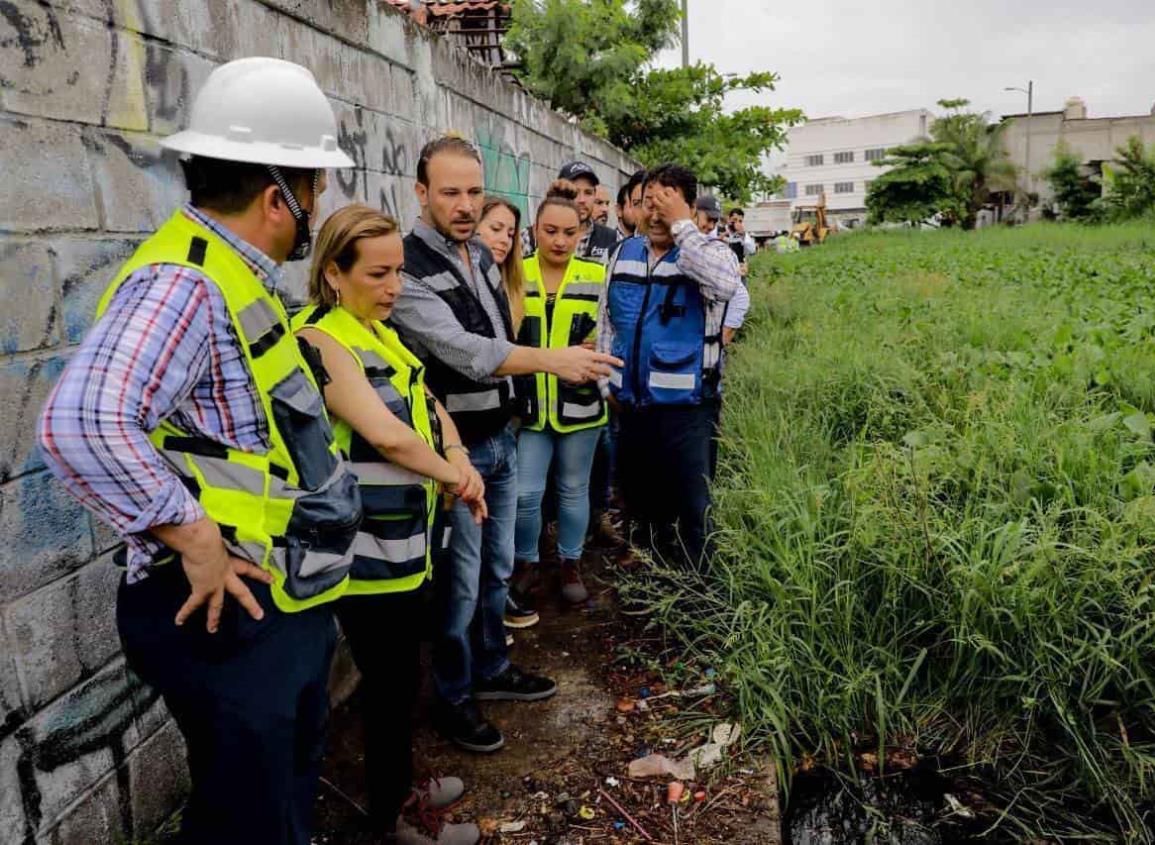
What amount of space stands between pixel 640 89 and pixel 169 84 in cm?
1346

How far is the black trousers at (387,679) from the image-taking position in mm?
2148

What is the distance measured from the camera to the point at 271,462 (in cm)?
156

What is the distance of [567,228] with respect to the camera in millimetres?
3486

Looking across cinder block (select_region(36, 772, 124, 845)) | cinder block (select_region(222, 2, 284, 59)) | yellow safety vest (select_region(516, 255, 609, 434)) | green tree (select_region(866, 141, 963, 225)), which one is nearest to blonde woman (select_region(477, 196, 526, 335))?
yellow safety vest (select_region(516, 255, 609, 434))

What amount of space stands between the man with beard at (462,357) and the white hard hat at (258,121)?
3.31 feet

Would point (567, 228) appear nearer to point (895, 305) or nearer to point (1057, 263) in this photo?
point (895, 305)

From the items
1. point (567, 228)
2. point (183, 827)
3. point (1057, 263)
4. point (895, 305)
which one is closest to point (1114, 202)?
point (1057, 263)

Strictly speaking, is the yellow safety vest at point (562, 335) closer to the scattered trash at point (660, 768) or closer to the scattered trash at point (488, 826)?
the scattered trash at point (660, 768)

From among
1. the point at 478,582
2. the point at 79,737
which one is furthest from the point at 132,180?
the point at 478,582

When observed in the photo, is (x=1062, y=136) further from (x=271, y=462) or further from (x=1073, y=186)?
(x=271, y=462)

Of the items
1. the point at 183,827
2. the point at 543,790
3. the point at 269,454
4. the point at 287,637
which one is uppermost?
the point at 269,454

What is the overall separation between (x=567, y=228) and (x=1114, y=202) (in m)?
38.6

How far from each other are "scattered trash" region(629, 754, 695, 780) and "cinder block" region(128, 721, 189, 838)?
132 centimetres

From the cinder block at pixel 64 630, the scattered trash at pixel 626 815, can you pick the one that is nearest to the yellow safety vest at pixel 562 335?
the scattered trash at pixel 626 815
